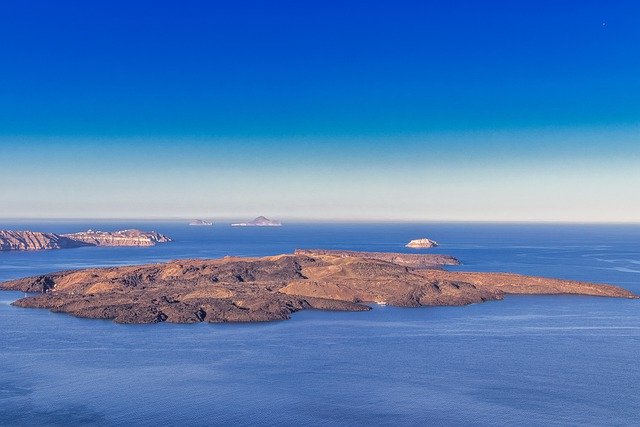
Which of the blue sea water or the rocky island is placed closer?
the blue sea water

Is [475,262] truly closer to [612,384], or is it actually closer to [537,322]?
[537,322]

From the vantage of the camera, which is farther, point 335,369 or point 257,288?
point 257,288

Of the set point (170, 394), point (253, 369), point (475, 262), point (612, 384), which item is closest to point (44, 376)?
point (170, 394)

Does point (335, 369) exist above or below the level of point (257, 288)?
below

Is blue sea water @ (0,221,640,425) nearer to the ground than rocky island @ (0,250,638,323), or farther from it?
nearer to the ground
